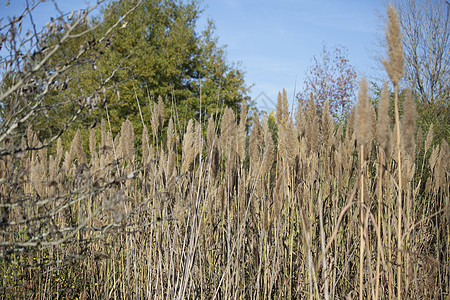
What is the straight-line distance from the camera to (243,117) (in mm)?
2062

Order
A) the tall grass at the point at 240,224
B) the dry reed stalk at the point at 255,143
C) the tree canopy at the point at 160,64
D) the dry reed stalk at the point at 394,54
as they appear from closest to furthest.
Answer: the dry reed stalk at the point at 394,54
the tall grass at the point at 240,224
the dry reed stalk at the point at 255,143
the tree canopy at the point at 160,64

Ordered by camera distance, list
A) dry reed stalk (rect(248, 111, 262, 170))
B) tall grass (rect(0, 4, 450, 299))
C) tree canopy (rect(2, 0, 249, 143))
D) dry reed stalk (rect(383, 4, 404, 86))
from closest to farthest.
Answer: dry reed stalk (rect(383, 4, 404, 86)), tall grass (rect(0, 4, 450, 299)), dry reed stalk (rect(248, 111, 262, 170)), tree canopy (rect(2, 0, 249, 143))

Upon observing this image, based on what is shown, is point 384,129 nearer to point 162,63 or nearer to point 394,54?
point 394,54

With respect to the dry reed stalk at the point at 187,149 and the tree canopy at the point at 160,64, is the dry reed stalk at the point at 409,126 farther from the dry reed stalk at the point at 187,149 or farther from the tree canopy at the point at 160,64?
the tree canopy at the point at 160,64

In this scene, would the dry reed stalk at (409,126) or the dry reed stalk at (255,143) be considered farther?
the dry reed stalk at (255,143)

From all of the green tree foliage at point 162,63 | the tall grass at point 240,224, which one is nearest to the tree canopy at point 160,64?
the green tree foliage at point 162,63

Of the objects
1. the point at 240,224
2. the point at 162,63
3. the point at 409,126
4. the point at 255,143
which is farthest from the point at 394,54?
the point at 162,63

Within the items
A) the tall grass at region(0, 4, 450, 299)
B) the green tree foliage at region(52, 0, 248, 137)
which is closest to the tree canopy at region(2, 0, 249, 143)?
the green tree foliage at region(52, 0, 248, 137)

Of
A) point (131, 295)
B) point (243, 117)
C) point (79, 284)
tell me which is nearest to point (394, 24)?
point (243, 117)

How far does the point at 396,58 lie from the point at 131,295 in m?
1.68

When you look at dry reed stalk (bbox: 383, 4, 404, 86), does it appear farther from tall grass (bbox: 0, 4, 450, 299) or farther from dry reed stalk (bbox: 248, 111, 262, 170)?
dry reed stalk (bbox: 248, 111, 262, 170)

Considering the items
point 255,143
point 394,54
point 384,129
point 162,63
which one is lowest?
point 384,129

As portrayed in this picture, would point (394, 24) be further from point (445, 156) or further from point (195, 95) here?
point (195, 95)

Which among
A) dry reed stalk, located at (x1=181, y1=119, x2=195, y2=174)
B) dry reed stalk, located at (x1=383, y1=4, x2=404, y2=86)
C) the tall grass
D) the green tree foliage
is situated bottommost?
the tall grass
